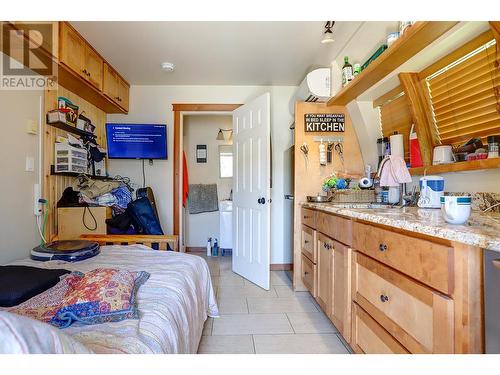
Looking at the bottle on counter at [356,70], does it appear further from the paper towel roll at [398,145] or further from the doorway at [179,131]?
the doorway at [179,131]

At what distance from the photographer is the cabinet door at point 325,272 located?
2.07 meters

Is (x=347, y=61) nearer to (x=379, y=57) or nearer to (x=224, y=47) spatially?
(x=379, y=57)

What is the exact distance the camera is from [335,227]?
2.00 metres

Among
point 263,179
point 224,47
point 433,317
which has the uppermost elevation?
point 224,47

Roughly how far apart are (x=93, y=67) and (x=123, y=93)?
743 mm

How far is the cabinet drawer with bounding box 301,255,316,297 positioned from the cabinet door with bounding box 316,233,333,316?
110mm

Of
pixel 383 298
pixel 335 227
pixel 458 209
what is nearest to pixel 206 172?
pixel 335 227

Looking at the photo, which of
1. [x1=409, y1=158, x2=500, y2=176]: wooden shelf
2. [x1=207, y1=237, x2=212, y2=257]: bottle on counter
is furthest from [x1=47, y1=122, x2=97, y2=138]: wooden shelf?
[x1=409, y1=158, x2=500, y2=176]: wooden shelf

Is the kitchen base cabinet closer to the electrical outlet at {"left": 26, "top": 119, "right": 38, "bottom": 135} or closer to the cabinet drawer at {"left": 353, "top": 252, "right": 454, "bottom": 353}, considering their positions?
the cabinet drawer at {"left": 353, "top": 252, "right": 454, "bottom": 353}

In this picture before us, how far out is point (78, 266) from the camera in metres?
1.65
